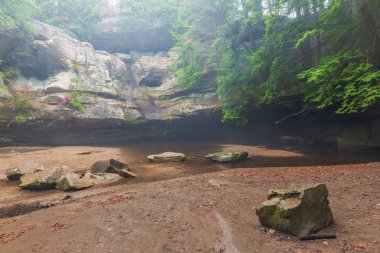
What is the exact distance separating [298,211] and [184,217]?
3001 mm

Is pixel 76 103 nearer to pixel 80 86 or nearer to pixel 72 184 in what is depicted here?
pixel 80 86

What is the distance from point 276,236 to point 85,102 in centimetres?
2979

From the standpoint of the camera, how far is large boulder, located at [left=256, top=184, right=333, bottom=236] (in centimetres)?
563

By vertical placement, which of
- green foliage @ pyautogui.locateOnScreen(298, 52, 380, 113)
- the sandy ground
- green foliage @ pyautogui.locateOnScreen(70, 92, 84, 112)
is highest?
green foliage @ pyautogui.locateOnScreen(70, 92, 84, 112)

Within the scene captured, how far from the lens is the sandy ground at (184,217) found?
551cm

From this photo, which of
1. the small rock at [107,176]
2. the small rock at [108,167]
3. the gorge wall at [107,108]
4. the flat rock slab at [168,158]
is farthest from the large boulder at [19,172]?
the gorge wall at [107,108]

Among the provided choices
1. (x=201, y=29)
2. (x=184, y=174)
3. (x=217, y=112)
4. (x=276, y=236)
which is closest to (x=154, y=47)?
(x=201, y=29)

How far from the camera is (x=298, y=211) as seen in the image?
5652 millimetres

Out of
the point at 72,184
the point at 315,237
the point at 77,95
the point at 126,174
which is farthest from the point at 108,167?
the point at 77,95

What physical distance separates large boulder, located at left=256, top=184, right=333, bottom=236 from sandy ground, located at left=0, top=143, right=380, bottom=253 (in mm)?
232

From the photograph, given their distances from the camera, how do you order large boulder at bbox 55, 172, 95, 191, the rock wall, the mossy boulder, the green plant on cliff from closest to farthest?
large boulder at bbox 55, 172, 95, 191
the mossy boulder
the green plant on cliff
the rock wall

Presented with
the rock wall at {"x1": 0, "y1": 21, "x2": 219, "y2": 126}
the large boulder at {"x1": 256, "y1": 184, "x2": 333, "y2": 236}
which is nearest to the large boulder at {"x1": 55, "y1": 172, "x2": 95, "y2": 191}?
the large boulder at {"x1": 256, "y1": 184, "x2": 333, "y2": 236}

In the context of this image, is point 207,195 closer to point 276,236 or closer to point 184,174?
point 276,236

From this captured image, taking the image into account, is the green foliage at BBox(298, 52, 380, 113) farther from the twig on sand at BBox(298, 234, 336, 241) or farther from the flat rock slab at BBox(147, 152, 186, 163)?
the twig on sand at BBox(298, 234, 336, 241)
